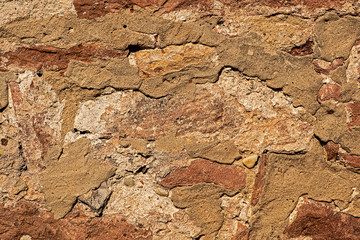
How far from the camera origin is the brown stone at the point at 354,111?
120 cm

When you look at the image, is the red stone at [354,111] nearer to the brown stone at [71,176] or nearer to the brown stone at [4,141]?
the brown stone at [71,176]

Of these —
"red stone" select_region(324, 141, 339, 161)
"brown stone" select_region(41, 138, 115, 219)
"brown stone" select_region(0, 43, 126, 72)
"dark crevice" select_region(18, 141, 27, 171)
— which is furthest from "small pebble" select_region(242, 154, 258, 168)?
"dark crevice" select_region(18, 141, 27, 171)

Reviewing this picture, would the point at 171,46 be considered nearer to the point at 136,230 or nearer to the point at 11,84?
the point at 11,84

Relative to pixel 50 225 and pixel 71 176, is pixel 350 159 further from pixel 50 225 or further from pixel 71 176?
pixel 50 225

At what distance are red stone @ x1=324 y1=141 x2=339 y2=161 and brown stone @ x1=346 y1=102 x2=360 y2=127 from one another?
3.8 inches

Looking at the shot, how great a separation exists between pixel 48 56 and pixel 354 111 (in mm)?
1059

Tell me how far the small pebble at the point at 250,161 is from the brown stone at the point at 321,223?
22 cm

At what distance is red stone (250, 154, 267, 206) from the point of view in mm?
1227

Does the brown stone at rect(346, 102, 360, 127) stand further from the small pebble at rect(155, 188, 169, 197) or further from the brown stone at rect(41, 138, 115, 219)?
the brown stone at rect(41, 138, 115, 219)

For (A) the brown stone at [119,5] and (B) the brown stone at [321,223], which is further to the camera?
(B) the brown stone at [321,223]

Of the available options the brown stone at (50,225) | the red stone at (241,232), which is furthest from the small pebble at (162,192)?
the red stone at (241,232)

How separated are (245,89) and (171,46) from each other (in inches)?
11.6

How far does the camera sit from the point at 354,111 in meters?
1.20

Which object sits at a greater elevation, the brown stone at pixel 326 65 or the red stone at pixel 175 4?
the red stone at pixel 175 4
